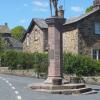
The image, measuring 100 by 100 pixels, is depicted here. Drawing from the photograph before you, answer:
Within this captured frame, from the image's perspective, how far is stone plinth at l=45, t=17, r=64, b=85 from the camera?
24.6 m

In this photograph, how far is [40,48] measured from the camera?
193 ft

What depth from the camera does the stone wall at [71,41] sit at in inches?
1934

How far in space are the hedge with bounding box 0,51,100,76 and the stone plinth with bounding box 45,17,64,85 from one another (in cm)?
983

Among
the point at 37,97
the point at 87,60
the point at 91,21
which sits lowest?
the point at 37,97

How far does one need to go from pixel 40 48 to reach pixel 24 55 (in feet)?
36.4

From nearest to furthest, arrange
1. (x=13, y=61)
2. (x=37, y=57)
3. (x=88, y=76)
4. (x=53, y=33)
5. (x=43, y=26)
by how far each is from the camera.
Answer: (x=53, y=33)
(x=88, y=76)
(x=37, y=57)
(x=13, y=61)
(x=43, y=26)

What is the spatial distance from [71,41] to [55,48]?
25.8 metres

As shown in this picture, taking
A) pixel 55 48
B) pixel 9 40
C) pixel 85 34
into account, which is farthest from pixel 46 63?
pixel 9 40

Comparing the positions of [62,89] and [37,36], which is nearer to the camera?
[62,89]

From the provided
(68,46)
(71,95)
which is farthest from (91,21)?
(71,95)

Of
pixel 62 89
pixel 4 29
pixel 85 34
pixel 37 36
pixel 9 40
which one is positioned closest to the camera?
pixel 62 89

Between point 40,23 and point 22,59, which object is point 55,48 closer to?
point 22,59

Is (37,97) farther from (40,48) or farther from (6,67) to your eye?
(40,48)

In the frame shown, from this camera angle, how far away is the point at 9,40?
346 ft
